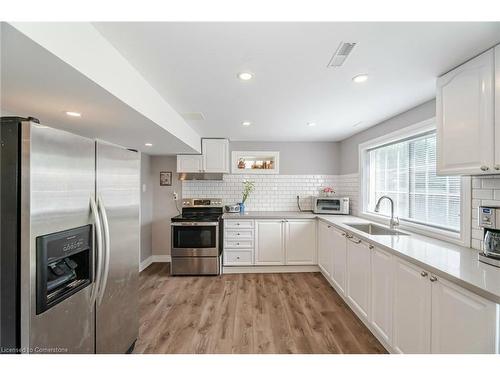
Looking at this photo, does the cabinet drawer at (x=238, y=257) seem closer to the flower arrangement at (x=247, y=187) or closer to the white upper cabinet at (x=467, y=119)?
the flower arrangement at (x=247, y=187)

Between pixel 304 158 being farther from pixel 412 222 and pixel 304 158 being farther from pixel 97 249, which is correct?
pixel 97 249

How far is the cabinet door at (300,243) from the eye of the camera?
11.8 ft

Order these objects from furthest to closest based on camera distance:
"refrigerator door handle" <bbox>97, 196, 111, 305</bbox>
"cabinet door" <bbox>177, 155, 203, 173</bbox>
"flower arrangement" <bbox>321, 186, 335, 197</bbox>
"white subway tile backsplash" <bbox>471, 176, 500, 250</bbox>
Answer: "flower arrangement" <bbox>321, 186, 335, 197</bbox> → "cabinet door" <bbox>177, 155, 203, 173</bbox> → "white subway tile backsplash" <bbox>471, 176, 500, 250</bbox> → "refrigerator door handle" <bbox>97, 196, 111, 305</bbox>

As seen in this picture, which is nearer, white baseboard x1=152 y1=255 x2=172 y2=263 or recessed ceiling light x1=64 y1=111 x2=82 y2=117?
recessed ceiling light x1=64 y1=111 x2=82 y2=117

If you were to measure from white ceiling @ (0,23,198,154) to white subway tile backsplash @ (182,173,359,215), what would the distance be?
6.55ft

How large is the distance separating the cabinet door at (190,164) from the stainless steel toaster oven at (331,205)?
83.8 inches

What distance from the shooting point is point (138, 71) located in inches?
62.6

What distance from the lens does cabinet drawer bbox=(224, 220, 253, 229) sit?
3598 millimetres

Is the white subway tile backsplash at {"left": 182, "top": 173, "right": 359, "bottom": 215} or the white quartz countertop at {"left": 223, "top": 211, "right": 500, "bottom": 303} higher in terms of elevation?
the white subway tile backsplash at {"left": 182, "top": 173, "right": 359, "bottom": 215}

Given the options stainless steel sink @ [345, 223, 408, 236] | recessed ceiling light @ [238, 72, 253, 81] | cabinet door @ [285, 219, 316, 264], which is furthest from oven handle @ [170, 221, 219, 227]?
recessed ceiling light @ [238, 72, 253, 81]

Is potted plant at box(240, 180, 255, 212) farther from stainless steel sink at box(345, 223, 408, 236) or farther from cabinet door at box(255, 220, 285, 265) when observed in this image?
stainless steel sink at box(345, 223, 408, 236)

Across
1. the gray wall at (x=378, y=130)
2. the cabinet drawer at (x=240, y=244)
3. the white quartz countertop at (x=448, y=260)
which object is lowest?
the cabinet drawer at (x=240, y=244)

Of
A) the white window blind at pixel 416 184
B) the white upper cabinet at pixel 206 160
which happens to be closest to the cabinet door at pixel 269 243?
the white upper cabinet at pixel 206 160

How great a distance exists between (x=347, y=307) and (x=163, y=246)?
3204 millimetres
